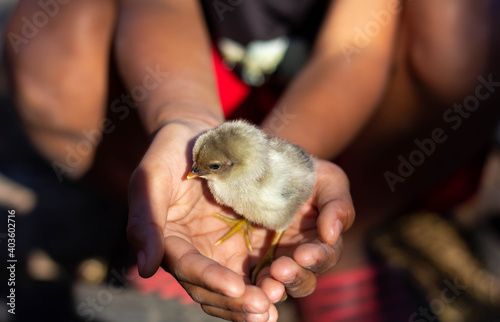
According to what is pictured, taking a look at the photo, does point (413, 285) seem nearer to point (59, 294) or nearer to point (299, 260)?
point (299, 260)

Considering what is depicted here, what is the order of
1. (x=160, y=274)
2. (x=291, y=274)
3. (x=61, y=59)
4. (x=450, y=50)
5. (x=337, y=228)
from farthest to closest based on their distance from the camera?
(x=160, y=274), (x=61, y=59), (x=450, y=50), (x=337, y=228), (x=291, y=274)

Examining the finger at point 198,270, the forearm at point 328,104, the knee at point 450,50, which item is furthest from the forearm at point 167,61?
the knee at point 450,50

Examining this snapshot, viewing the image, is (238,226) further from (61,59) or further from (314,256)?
(61,59)

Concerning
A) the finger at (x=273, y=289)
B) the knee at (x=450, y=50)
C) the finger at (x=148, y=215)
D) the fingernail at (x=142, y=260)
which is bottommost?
the fingernail at (x=142, y=260)

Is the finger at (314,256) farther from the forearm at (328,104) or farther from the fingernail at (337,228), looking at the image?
the forearm at (328,104)

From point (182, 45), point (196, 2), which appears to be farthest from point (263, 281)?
point (196, 2)

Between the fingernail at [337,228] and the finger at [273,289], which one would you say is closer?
the finger at [273,289]

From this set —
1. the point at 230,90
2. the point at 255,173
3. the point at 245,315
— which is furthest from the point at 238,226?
the point at 230,90
